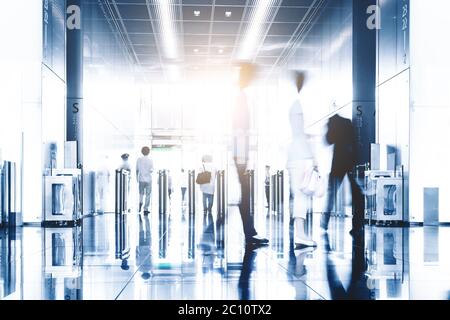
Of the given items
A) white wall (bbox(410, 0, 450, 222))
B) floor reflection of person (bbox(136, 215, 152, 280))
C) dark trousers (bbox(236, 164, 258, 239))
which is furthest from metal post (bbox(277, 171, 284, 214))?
dark trousers (bbox(236, 164, 258, 239))

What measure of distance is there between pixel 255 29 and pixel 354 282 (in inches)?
461

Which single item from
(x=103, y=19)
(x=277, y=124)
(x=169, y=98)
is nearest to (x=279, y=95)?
(x=277, y=124)

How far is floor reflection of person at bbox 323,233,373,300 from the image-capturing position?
320 centimetres

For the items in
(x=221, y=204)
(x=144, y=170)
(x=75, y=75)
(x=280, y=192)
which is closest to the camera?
(x=75, y=75)

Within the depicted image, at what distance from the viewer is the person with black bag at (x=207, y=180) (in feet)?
40.8

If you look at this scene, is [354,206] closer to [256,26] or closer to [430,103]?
[430,103]

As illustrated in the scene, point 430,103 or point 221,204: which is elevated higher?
point 430,103

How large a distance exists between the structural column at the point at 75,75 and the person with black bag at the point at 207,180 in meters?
2.79

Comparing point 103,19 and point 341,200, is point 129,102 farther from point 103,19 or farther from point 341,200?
point 341,200

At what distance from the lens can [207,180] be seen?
40.8ft

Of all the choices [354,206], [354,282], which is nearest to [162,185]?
[354,206]

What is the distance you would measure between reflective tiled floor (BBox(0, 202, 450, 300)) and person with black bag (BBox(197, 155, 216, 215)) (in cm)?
522
